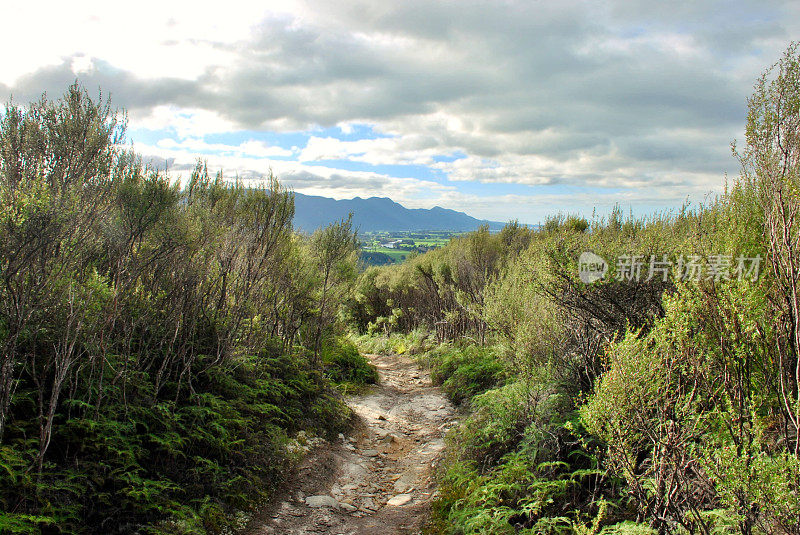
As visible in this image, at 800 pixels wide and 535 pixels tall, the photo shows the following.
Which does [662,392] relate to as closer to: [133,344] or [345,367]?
[133,344]

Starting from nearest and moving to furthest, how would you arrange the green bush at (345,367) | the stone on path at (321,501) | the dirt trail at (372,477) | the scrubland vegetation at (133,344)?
1. the scrubland vegetation at (133,344)
2. the dirt trail at (372,477)
3. the stone on path at (321,501)
4. the green bush at (345,367)

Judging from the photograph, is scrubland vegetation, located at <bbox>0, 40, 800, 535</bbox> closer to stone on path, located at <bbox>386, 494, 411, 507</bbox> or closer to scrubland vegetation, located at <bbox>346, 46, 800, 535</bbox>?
scrubland vegetation, located at <bbox>346, 46, 800, 535</bbox>

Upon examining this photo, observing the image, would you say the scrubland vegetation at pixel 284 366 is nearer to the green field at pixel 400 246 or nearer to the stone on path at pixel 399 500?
the stone on path at pixel 399 500

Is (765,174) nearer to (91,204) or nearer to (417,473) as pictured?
(417,473)

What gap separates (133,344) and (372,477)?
13.5 ft

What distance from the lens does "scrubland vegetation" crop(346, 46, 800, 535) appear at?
3070 mm

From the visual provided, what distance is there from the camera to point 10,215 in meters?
3.56

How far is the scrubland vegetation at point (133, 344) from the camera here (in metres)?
3.86

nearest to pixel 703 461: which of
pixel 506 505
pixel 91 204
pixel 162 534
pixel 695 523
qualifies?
pixel 695 523

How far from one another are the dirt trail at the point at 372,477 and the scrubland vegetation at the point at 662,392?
0.55 meters

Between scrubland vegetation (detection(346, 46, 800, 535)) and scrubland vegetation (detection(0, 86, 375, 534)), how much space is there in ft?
10.1

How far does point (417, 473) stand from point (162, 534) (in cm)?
388

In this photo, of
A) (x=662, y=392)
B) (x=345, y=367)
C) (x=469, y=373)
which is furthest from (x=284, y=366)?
(x=662, y=392)

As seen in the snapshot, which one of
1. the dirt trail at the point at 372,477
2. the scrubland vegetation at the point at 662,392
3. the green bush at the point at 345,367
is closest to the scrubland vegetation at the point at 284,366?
the scrubland vegetation at the point at 662,392
